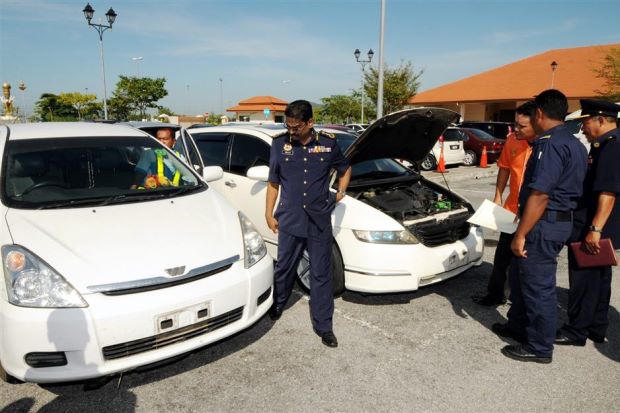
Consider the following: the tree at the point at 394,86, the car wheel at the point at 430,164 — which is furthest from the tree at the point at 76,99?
the car wheel at the point at 430,164

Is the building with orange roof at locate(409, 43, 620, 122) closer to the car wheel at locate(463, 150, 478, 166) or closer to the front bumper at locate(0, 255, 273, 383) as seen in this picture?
the car wheel at locate(463, 150, 478, 166)

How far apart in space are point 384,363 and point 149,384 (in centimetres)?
160

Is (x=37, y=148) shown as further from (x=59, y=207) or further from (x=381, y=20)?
(x=381, y=20)

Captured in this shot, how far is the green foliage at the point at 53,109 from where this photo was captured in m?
46.7

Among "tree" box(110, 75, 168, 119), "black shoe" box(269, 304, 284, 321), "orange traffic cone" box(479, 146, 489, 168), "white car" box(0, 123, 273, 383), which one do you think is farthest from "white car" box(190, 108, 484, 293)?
"tree" box(110, 75, 168, 119)

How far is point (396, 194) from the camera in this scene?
4609mm

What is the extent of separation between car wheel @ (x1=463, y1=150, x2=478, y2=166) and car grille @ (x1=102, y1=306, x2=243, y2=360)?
47.4 ft

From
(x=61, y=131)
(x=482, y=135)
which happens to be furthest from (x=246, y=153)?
(x=482, y=135)

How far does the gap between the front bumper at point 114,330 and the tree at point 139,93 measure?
126ft

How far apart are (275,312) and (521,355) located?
1.92 metres

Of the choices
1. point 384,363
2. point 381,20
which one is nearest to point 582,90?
point 381,20

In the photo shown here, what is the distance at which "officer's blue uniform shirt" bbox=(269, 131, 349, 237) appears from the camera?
329 cm

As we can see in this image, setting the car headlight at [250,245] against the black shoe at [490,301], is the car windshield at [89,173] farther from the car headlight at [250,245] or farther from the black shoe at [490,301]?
the black shoe at [490,301]

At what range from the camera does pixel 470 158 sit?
51.5 feet
